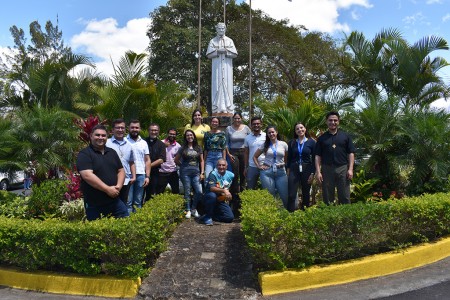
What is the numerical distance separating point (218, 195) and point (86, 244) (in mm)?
2532

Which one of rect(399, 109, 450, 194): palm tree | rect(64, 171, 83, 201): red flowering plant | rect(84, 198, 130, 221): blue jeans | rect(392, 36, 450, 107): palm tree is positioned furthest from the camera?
rect(392, 36, 450, 107): palm tree

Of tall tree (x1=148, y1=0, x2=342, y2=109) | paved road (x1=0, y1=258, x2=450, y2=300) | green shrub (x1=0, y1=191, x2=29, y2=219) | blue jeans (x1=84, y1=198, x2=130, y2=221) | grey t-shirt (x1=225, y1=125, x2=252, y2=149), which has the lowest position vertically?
paved road (x1=0, y1=258, x2=450, y2=300)

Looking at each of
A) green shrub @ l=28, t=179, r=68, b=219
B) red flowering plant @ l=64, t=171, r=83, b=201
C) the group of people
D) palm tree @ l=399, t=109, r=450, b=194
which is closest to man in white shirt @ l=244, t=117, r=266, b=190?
the group of people

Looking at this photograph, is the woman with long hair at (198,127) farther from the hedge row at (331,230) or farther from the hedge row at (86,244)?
the hedge row at (86,244)

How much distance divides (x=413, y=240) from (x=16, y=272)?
15.4 feet

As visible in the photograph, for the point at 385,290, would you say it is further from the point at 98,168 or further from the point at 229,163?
the point at 229,163

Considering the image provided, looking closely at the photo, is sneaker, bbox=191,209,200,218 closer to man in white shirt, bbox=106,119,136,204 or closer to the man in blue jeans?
the man in blue jeans

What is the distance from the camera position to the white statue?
33.5ft

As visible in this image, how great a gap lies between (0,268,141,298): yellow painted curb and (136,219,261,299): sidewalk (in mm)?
168

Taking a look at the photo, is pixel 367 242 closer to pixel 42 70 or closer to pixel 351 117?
pixel 351 117

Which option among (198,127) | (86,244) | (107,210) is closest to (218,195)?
(198,127)

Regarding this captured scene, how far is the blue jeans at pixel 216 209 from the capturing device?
645 centimetres

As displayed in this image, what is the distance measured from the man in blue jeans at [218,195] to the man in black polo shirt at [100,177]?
1.85m

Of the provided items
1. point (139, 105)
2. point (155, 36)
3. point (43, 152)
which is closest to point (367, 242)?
point (43, 152)
